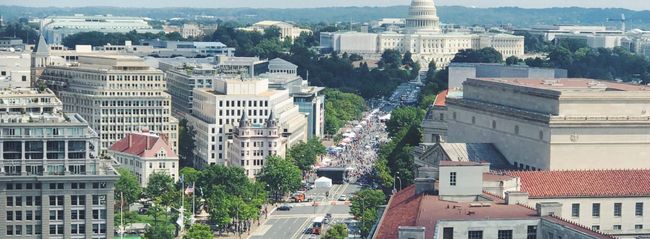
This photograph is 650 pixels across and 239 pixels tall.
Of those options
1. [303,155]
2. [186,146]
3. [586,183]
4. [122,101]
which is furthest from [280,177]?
[586,183]

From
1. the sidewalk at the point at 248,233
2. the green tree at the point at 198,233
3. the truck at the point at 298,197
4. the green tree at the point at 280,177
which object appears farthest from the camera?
the truck at the point at 298,197

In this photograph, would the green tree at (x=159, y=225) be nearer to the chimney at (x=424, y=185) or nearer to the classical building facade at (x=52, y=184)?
the classical building facade at (x=52, y=184)

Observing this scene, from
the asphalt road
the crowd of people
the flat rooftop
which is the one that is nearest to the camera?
the flat rooftop

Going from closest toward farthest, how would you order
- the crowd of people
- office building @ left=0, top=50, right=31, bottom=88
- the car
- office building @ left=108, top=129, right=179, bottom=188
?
the car
office building @ left=108, top=129, right=179, bottom=188
office building @ left=0, top=50, right=31, bottom=88
the crowd of people

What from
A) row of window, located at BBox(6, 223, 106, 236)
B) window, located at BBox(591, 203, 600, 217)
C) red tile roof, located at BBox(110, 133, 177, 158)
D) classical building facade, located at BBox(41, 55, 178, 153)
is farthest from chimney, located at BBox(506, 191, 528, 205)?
classical building facade, located at BBox(41, 55, 178, 153)

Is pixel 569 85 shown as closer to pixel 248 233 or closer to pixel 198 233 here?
pixel 198 233

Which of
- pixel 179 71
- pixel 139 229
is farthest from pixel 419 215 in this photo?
pixel 179 71

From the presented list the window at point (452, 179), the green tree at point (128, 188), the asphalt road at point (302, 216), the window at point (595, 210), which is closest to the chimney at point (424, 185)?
the window at point (452, 179)

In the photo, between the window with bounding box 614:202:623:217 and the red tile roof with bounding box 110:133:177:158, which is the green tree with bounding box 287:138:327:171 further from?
the window with bounding box 614:202:623:217
